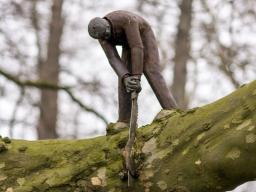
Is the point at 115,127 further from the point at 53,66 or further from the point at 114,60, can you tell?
the point at 53,66

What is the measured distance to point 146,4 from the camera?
28.7 ft

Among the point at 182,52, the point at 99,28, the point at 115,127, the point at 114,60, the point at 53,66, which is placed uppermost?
the point at 53,66

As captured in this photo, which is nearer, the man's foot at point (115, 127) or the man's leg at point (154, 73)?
the man's foot at point (115, 127)

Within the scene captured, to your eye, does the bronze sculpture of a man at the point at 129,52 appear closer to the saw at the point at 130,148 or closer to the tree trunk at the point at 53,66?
the saw at the point at 130,148

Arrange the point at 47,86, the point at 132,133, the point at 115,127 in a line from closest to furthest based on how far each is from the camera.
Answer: the point at 132,133, the point at 115,127, the point at 47,86

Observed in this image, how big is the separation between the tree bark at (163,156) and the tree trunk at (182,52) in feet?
17.0

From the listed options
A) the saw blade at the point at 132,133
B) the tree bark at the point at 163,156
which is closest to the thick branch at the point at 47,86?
the tree bark at the point at 163,156

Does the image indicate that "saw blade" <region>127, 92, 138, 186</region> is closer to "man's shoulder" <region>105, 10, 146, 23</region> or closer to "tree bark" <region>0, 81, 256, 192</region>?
"tree bark" <region>0, 81, 256, 192</region>

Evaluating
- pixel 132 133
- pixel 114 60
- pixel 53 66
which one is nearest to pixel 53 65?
pixel 53 66

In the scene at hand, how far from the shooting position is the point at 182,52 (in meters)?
8.30

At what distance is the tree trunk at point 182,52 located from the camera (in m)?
8.23

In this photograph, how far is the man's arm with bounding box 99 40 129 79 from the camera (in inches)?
120

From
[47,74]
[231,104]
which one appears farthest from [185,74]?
[231,104]

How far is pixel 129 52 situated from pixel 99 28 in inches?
9.0
